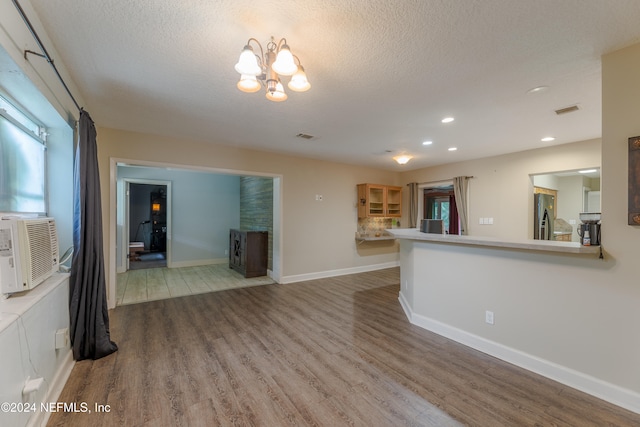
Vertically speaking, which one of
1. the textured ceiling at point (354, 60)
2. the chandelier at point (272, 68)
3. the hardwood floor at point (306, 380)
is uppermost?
the textured ceiling at point (354, 60)

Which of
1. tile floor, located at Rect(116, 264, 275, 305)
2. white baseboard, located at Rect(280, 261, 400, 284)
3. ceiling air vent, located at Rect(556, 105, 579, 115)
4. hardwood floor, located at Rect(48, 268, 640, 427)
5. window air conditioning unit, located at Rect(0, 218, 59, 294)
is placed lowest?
tile floor, located at Rect(116, 264, 275, 305)

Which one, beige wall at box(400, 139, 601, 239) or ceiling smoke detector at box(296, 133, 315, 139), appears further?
beige wall at box(400, 139, 601, 239)

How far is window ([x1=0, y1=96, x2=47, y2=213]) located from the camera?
6.05 ft

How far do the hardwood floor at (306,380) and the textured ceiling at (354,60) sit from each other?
8.31 feet

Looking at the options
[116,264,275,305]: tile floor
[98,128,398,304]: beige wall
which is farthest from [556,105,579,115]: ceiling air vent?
[116,264,275,305]: tile floor

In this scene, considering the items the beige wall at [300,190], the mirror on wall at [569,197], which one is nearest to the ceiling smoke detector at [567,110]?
the mirror on wall at [569,197]

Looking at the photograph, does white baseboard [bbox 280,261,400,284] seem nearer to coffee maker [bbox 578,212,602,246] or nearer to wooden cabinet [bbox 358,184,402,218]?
wooden cabinet [bbox 358,184,402,218]

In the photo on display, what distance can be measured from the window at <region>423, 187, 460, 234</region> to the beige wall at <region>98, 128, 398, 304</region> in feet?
3.64

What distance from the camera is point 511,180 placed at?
4.93 metres

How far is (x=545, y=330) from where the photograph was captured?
2205mm

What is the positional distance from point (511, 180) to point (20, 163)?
21.7 feet

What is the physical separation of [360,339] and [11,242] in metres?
2.90

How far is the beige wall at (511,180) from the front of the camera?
168 inches

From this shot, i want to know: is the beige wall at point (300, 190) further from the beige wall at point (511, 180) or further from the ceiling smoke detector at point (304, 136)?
the beige wall at point (511, 180)
